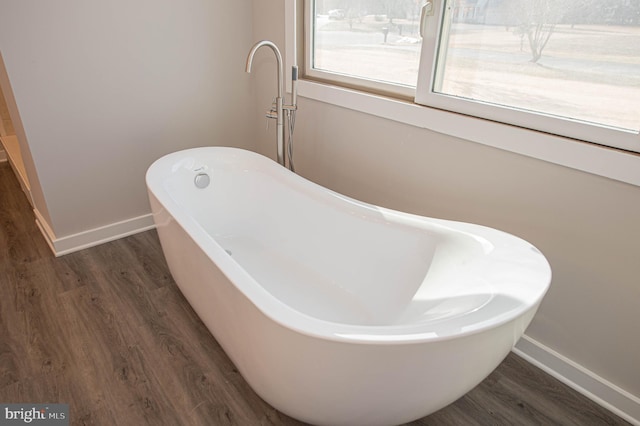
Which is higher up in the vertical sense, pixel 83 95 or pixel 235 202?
pixel 83 95

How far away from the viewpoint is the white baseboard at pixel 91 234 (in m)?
2.38

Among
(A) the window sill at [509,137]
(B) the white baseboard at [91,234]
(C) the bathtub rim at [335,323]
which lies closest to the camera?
(C) the bathtub rim at [335,323]

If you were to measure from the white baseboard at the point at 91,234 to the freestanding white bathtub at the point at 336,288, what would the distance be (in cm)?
60

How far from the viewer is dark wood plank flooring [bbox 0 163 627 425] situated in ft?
4.89

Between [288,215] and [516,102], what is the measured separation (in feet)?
3.62

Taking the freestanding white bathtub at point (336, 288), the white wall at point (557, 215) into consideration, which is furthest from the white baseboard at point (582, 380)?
the freestanding white bathtub at point (336, 288)

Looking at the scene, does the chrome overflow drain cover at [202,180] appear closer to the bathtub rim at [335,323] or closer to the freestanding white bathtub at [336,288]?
the freestanding white bathtub at [336,288]

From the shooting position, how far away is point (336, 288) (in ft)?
6.19

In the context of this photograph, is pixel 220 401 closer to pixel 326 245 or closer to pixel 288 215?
pixel 326 245

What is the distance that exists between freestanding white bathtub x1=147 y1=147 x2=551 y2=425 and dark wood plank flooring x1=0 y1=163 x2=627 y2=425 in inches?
5.0

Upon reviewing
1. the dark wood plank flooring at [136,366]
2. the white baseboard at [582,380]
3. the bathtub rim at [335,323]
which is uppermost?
the bathtub rim at [335,323]

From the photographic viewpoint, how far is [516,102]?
1604 mm

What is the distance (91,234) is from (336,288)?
1.52m

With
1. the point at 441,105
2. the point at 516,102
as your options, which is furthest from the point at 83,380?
the point at 516,102
